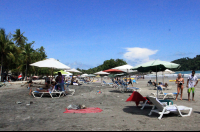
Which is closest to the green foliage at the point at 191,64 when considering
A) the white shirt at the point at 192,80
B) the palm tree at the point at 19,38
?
the palm tree at the point at 19,38

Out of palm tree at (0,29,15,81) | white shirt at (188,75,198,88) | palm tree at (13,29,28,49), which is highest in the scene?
palm tree at (13,29,28,49)

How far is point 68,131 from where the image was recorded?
422 cm

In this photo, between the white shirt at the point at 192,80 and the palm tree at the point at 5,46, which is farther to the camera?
the palm tree at the point at 5,46

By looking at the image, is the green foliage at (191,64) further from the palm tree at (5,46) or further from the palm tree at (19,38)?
the palm tree at (5,46)

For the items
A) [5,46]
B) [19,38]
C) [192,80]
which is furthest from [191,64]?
[192,80]

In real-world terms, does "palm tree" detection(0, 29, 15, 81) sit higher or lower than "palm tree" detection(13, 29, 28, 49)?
lower

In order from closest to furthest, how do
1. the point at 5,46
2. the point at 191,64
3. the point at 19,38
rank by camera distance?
the point at 5,46 < the point at 19,38 < the point at 191,64

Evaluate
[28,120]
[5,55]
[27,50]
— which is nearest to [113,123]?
[28,120]

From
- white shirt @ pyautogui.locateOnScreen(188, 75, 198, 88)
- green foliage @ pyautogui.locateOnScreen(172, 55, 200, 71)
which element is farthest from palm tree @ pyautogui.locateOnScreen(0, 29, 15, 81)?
green foliage @ pyautogui.locateOnScreen(172, 55, 200, 71)

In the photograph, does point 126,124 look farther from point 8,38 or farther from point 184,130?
point 8,38

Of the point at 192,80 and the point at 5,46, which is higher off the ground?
the point at 5,46

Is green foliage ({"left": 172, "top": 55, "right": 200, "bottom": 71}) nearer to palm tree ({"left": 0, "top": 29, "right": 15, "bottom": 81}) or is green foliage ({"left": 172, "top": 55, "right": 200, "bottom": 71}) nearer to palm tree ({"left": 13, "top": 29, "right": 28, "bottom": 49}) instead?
palm tree ({"left": 13, "top": 29, "right": 28, "bottom": 49})

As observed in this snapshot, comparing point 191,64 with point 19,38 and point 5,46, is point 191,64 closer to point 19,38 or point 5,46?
point 19,38

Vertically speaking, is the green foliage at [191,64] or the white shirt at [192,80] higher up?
the green foliage at [191,64]
